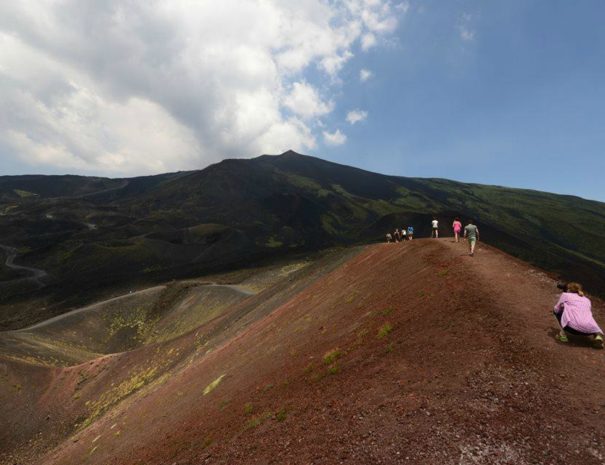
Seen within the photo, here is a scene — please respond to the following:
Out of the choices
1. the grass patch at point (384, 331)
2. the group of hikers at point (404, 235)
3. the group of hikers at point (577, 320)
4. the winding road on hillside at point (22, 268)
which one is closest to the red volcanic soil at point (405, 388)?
the grass patch at point (384, 331)

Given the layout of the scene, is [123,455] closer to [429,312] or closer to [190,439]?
[190,439]

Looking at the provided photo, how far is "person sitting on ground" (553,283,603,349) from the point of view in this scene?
35.7 feet

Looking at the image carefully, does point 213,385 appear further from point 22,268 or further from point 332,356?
point 22,268

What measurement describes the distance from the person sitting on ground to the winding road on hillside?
140391 mm

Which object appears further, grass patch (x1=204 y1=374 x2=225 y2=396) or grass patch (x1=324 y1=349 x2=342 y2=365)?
grass patch (x1=204 y1=374 x2=225 y2=396)

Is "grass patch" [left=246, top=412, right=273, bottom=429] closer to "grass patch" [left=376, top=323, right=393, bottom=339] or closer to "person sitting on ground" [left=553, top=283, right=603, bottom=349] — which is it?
"grass patch" [left=376, top=323, right=393, bottom=339]

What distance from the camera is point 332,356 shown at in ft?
50.8

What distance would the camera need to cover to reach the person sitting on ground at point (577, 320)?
1089 cm

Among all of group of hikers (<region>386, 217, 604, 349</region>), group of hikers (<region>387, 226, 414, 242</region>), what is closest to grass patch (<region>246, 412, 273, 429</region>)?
group of hikers (<region>386, 217, 604, 349</region>)

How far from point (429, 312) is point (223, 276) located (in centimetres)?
9055

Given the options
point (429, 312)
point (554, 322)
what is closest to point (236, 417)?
point (429, 312)

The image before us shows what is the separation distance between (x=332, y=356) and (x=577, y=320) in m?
8.74

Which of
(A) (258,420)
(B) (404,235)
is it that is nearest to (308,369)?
(A) (258,420)

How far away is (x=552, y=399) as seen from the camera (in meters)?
8.87
